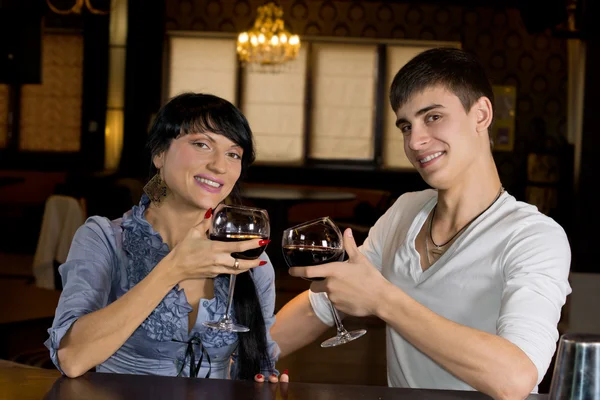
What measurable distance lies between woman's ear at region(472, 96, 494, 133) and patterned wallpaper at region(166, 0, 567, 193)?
9757mm

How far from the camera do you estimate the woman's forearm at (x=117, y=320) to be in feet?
6.01

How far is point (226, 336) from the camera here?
2186 millimetres

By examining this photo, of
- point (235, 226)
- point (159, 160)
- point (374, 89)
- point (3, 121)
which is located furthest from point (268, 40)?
point (235, 226)

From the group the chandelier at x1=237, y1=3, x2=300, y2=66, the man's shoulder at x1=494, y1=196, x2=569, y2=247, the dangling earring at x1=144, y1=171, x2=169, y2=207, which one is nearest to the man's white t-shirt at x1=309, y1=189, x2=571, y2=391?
the man's shoulder at x1=494, y1=196, x2=569, y2=247

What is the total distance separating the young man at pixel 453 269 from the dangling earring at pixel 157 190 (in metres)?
0.50

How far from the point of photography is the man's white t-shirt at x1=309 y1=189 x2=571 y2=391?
1.85m

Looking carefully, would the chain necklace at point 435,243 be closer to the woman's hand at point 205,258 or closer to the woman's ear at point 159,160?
the woman's hand at point 205,258

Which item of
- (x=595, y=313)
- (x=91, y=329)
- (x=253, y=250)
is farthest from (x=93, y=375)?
(x=595, y=313)

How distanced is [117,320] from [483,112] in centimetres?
→ 112

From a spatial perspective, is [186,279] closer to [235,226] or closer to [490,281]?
[235,226]

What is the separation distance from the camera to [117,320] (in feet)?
6.06

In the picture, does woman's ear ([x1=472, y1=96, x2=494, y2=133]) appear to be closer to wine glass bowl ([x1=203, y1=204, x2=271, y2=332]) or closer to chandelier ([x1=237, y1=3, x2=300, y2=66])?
wine glass bowl ([x1=203, y1=204, x2=271, y2=332])

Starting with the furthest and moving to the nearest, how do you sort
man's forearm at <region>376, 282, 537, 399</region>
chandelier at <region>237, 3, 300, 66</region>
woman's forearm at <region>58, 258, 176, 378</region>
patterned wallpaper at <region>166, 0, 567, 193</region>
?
patterned wallpaper at <region>166, 0, 567, 193</region> → chandelier at <region>237, 3, 300, 66</region> → woman's forearm at <region>58, 258, 176, 378</region> → man's forearm at <region>376, 282, 537, 399</region>

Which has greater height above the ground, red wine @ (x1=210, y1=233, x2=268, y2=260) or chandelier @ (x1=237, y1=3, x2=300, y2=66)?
chandelier @ (x1=237, y1=3, x2=300, y2=66)
